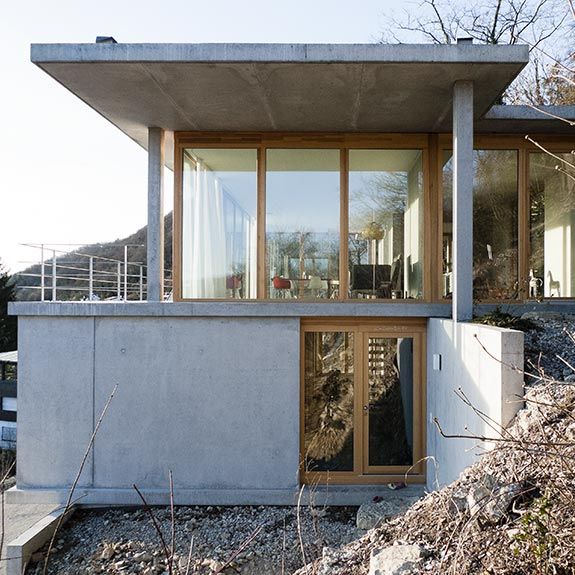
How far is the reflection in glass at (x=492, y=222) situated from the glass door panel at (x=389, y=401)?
134 cm

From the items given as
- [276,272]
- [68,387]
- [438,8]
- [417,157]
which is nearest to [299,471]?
[276,272]

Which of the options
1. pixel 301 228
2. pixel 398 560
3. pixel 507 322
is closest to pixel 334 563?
pixel 398 560

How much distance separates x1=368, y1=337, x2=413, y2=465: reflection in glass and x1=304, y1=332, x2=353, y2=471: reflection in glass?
1.01ft

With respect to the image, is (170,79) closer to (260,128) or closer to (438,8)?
(260,128)

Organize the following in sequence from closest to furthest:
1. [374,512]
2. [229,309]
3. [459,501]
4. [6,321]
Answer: [459,501], [374,512], [229,309], [6,321]

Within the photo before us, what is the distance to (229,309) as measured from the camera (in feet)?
22.1

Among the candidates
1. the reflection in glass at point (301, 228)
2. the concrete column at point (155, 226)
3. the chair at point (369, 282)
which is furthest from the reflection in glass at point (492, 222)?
the concrete column at point (155, 226)

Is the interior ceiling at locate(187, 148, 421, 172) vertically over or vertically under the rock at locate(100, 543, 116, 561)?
over

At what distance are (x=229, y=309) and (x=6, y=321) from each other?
21296 millimetres

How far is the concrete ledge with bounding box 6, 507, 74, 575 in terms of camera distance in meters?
5.47

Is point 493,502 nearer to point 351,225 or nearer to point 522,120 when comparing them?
point 351,225

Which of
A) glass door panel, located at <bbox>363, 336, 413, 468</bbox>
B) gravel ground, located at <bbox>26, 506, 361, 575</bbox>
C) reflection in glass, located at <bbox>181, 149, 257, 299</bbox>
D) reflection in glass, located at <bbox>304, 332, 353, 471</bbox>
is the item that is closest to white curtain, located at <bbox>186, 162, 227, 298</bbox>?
reflection in glass, located at <bbox>181, 149, 257, 299</bbox>

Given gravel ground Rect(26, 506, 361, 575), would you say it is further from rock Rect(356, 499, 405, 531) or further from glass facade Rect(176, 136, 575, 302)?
glass facade Rect(176, 136, 575, 302)

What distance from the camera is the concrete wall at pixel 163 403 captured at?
6.73 metres
